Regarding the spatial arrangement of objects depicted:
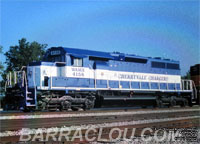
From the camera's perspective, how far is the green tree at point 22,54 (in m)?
29.8

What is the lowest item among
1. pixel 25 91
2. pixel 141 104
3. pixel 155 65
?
pixel 141 104

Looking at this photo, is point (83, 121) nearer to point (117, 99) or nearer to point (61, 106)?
point (61, 106)

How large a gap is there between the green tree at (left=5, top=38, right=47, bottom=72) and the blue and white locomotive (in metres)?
13.8

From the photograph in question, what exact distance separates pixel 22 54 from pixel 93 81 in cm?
1770

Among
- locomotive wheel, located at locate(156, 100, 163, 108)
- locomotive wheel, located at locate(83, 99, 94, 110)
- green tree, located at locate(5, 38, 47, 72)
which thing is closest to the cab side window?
locomotive wheel, located at locate(83, 99, 94, 110)

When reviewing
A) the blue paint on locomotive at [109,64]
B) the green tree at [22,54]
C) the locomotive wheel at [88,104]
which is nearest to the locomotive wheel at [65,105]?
the blue paint on locomotive at [109,64]

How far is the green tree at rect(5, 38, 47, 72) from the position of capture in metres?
29.8

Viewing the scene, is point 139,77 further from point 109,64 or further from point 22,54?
point 22,54

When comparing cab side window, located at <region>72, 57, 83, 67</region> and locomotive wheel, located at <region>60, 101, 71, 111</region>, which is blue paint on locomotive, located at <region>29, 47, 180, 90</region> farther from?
locomotive wheel, located at <region>60, 101, 71, 111</region>

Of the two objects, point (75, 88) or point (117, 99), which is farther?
point (117, 99)

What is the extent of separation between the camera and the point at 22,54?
31219 mm

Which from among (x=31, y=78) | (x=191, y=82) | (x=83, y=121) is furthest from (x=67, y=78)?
(x=191, y=82)

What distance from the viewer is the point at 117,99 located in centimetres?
1669

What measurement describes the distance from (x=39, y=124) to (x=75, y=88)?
20.5ft
